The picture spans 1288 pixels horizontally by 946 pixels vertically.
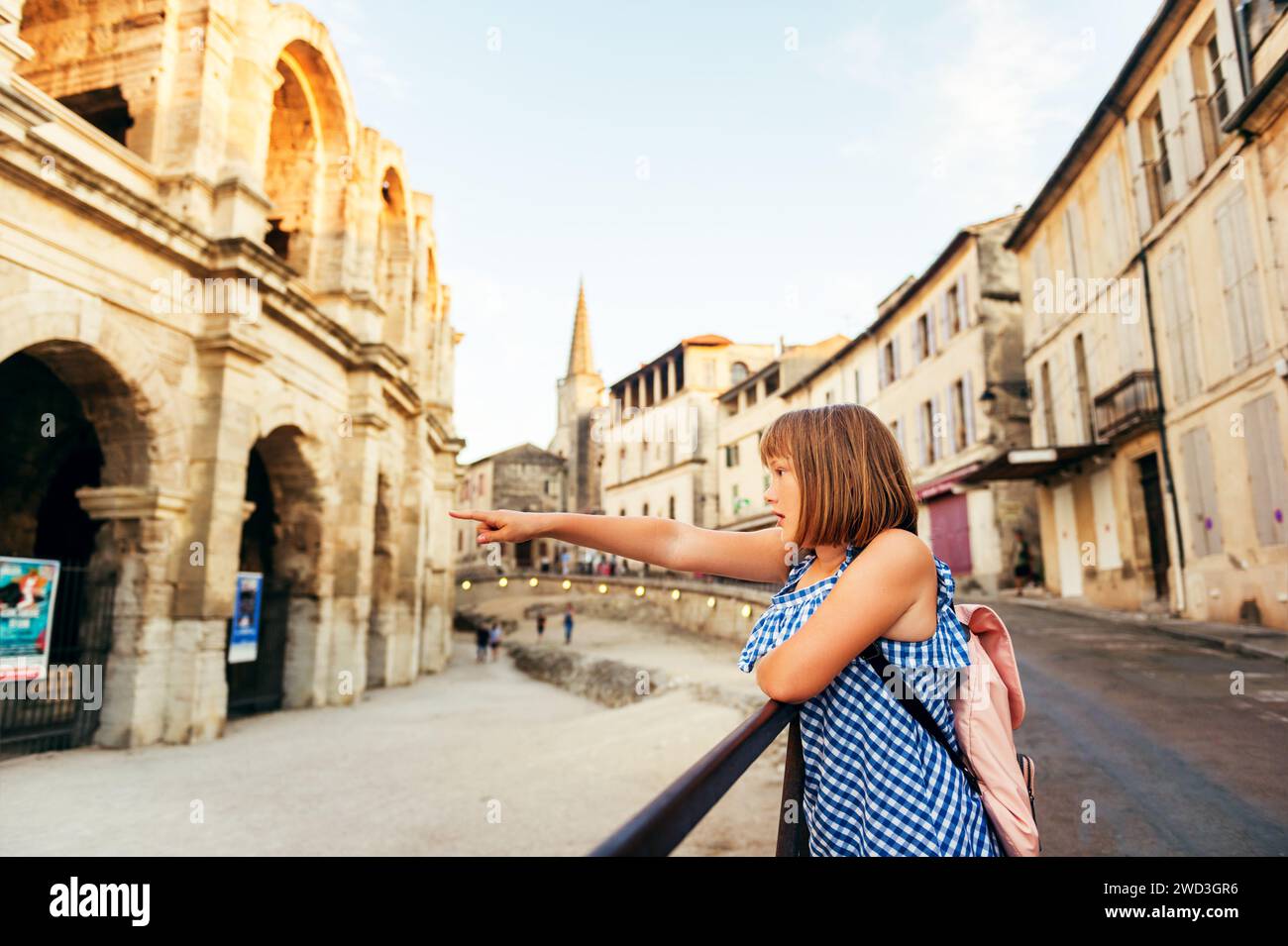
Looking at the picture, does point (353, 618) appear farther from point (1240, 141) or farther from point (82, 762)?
point (1240, 141)

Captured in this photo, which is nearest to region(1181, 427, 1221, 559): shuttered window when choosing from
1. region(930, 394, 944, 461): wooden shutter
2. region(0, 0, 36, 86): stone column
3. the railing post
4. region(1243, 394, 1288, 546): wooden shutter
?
region(1243, 394, 1288, 546): wooden shutter

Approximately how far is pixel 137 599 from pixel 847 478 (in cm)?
1126

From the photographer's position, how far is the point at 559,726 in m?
13.7

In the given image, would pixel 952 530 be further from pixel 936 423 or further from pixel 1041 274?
pixel 1041 274

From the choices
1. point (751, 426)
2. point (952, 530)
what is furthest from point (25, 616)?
point (751, 426)

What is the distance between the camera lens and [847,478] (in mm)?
1485

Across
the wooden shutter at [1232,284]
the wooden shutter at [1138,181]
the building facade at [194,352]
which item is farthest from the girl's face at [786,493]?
the wooden shutter at [1138,181]

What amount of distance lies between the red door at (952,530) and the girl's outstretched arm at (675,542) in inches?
906

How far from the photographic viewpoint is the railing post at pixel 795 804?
1623 mm

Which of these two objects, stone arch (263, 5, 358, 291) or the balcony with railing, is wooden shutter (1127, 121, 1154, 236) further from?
stone arch (263, 5, 358, 291)

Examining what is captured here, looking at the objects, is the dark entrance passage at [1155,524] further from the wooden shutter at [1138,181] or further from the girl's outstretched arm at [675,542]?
the girl's outstretched arm at [675,542]

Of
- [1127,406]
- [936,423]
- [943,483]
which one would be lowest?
[943,483]
